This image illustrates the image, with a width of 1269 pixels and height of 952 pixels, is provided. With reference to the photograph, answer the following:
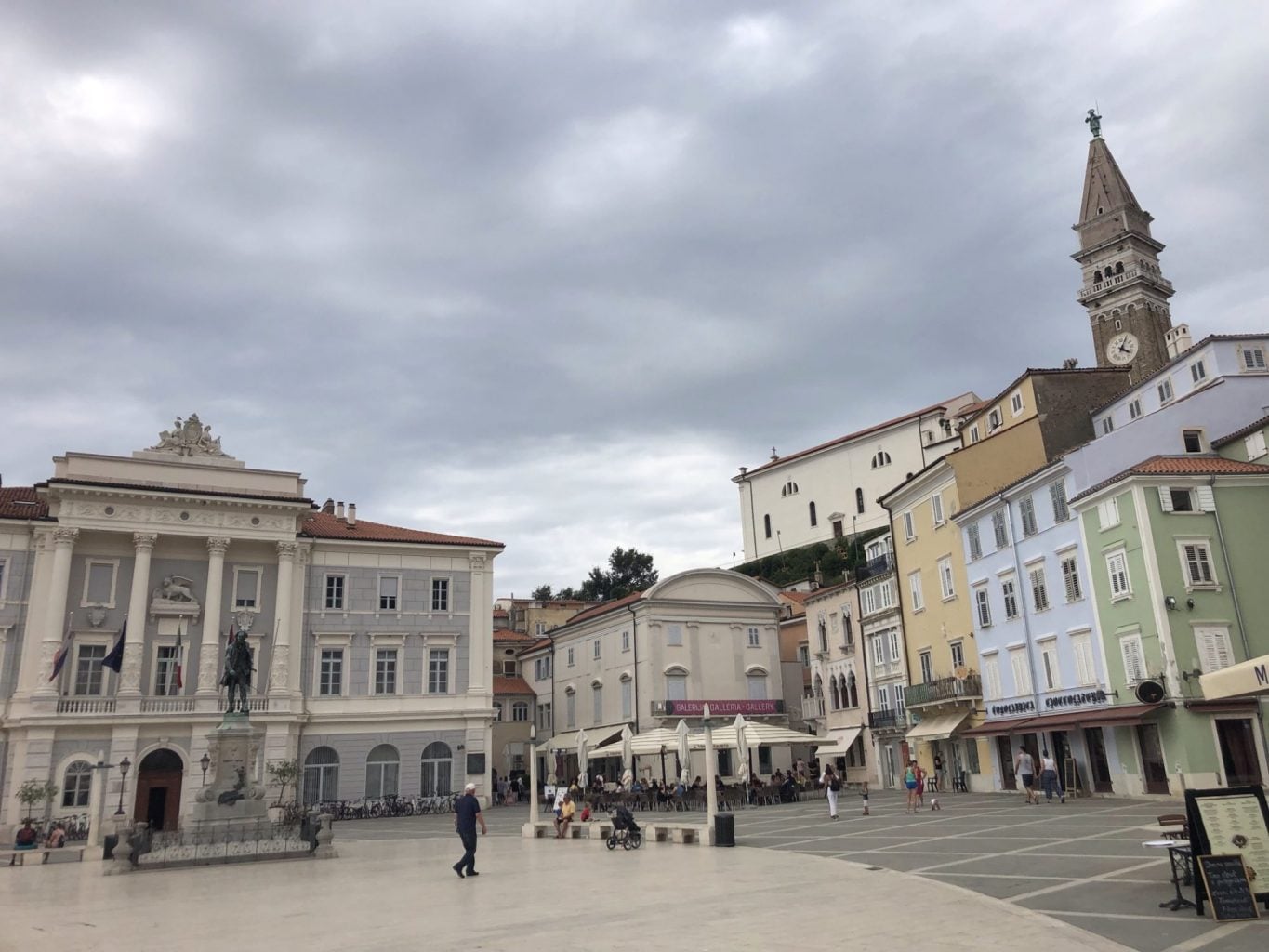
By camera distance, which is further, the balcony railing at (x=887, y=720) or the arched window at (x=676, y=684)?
the arched window at (x=676, y=684)

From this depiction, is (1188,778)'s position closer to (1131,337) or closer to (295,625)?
(295,625)

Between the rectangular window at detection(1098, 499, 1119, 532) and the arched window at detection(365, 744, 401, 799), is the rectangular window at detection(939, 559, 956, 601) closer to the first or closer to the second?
the rectangular window at detection(1098, 499, 1119, 532)

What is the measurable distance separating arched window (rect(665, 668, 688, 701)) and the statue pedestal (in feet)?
89.5

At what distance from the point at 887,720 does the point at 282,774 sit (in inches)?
1050

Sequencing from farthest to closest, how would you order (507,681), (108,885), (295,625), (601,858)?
(507,681)
(295,625)
(601,858)
(108,885)

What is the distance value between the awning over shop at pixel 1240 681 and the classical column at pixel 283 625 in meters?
37.8

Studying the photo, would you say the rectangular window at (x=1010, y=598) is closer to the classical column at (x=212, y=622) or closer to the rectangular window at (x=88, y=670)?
the classical column at (x=212, y=622)

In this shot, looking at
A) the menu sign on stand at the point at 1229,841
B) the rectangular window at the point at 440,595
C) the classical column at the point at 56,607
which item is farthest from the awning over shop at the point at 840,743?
the menu sign on stand at the point at 1229,841

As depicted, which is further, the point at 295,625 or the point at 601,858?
the point at 295,625

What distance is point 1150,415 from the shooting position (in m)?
32.8

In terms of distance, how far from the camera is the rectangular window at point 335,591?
44.6m

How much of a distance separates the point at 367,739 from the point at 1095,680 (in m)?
30.1

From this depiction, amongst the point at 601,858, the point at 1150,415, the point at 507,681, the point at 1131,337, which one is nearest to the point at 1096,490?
the point at 1150,415

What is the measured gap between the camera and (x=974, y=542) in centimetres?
3891
